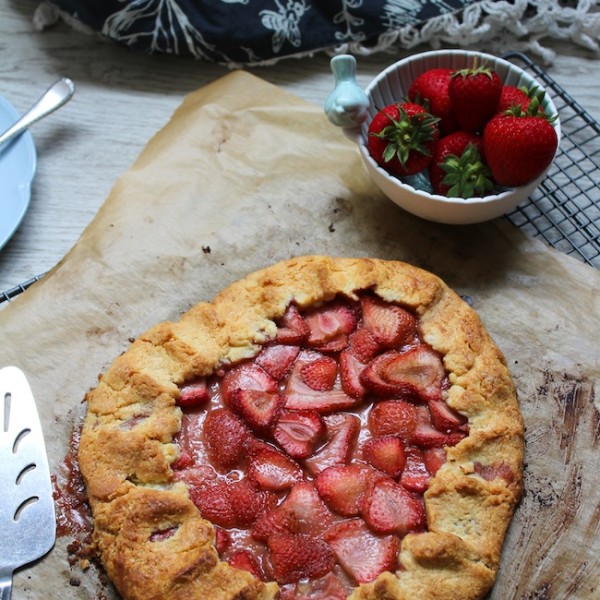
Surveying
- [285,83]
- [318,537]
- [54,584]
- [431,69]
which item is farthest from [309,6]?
[54,584]

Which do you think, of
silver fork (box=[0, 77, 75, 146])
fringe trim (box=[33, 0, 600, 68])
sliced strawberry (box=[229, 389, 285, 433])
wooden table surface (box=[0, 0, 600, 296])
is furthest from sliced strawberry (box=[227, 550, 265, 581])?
fringe trim (box=[33, 0, 600, 68])

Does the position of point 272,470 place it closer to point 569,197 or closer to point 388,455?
point 388,455

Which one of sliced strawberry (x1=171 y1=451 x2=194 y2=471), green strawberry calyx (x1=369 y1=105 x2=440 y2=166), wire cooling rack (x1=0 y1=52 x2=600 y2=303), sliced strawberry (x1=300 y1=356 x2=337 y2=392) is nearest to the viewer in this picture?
sliced strawberry (x1=171 y1=451 x2=194 y2=471)

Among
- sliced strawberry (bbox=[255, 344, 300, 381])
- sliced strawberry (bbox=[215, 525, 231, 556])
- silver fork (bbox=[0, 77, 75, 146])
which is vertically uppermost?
silver fork (bbox=[0, 77, 75, 146])

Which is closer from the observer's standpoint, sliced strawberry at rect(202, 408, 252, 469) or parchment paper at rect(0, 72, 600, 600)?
sliced strawberry at rect(202, 408, 252, 469)

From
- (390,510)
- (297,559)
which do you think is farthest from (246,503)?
(390,510)

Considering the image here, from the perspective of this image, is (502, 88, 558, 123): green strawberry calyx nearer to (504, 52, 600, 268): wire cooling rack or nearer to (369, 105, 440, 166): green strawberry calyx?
(369, 105, 440, 166): green strawberry calyx
